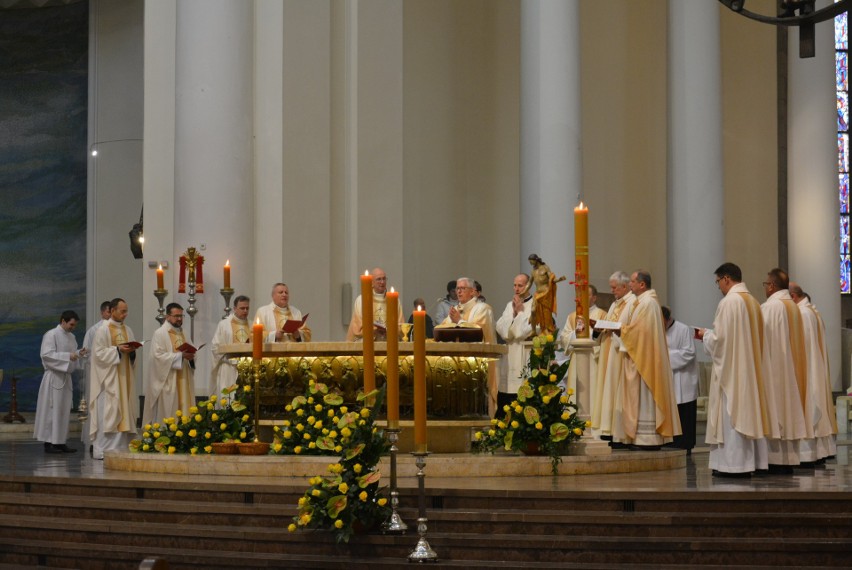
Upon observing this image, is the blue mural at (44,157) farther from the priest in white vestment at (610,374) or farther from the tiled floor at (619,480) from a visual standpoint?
the priest in white vestment at (610,374)

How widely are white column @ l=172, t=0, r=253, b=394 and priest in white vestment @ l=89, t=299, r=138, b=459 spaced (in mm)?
833

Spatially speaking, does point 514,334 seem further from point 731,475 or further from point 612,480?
point 612,480

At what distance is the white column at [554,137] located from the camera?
15.7m

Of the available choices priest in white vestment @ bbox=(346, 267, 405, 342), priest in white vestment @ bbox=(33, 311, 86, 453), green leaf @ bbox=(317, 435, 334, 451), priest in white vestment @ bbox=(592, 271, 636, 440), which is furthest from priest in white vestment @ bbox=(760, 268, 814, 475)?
priest in white vestment @ bbox=(33, 311, 86, 453)

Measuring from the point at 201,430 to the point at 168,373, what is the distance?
289 cm

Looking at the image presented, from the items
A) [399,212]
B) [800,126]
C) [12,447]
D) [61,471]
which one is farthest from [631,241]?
[61,471]

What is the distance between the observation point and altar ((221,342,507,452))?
10602 millimetres

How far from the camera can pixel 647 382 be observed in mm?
11141

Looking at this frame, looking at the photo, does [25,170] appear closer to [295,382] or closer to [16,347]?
[16,347]

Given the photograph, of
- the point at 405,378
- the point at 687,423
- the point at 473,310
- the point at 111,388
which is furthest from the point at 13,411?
the point at 405,378

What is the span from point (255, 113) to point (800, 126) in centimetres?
869

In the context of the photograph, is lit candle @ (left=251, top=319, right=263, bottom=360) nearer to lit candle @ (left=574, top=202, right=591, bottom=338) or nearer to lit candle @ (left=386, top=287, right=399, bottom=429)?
lit candle @ (left=574, top=202, right=591, bottom=338)

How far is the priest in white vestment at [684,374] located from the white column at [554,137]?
205 centimetres

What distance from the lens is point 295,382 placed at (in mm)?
10867
